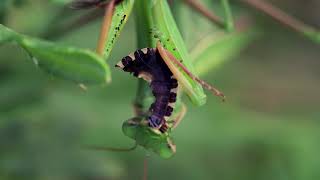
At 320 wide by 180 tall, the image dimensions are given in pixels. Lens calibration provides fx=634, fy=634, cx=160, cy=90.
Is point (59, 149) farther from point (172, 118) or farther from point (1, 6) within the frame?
point (172, 118)

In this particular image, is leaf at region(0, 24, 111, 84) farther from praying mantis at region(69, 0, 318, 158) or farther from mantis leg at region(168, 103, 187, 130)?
mantis leg at region(168, 103, 187, 130)

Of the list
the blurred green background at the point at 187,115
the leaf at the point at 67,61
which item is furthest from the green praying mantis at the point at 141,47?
the blurred green background at the point at 187,115

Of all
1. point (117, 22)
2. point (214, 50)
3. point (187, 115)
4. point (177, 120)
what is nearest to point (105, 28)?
point (117, 22)

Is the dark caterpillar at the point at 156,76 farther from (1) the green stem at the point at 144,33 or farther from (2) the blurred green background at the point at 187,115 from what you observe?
(2) the blurred green background at the point at 187,115

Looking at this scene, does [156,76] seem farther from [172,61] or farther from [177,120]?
[177,120]

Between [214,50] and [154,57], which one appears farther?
[214,50]

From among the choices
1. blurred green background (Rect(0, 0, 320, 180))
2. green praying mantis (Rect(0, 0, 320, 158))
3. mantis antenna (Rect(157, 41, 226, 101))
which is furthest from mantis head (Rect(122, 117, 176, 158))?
blurred green background (Rect(0, 0, 320, 180))
